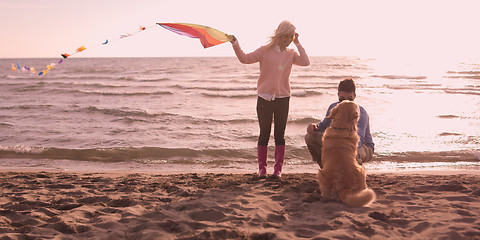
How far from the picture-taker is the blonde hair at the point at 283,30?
4609 millimetres

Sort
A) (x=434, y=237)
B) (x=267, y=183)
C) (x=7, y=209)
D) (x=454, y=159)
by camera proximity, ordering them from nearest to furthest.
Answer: (x=434, y=237) < (x=7, y=209) < (x=267, y=183) < (x=454, y=159)

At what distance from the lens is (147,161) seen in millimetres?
7336

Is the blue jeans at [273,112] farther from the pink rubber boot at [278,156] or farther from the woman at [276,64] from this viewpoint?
the pink rubber boot at [278,156]

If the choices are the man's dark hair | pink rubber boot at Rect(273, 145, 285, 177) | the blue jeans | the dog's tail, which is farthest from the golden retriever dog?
pink rubber boot at Rect(273, 145, 285, 177)

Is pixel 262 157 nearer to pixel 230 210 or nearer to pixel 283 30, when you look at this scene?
pixel 230 210

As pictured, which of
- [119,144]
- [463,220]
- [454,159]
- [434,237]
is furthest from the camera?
[119,144]

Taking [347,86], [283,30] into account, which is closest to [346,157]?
[347,86]

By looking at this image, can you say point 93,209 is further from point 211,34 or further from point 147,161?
point 147,161

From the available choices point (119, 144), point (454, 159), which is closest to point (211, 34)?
point (119, 144)

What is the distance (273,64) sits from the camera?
15.4ft

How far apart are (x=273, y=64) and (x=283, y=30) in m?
0.44

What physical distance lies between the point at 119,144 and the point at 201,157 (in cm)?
210

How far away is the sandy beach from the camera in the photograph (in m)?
3.18

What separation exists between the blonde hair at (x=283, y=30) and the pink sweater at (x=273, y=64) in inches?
4.2
